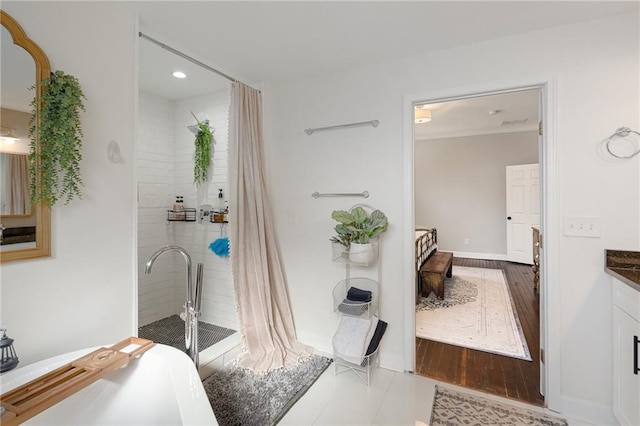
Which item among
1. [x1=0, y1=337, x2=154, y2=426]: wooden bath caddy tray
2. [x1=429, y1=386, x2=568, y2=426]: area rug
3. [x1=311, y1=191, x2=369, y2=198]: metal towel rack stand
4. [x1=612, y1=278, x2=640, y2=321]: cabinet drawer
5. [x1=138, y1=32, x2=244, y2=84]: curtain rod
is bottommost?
[x1=429, y1=386, x2=568, y2=426]: area rug

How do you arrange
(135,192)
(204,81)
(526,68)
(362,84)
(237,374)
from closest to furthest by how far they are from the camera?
(135,192) < (526,68) < (237,374) < (362,84) < (204,81)

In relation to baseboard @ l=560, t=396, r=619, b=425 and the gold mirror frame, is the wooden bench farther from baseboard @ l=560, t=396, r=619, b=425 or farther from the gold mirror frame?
the gold mirror frame

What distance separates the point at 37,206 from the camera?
1400mm

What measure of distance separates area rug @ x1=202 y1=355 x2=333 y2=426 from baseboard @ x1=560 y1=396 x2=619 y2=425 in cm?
158

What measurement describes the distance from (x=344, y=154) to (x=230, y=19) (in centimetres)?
126

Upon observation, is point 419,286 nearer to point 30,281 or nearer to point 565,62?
point 565,62

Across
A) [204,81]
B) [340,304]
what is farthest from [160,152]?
[340,304]

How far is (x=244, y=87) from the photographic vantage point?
104 inches

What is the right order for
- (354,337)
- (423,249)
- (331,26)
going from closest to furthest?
(331,26), (354,337), (423,249)

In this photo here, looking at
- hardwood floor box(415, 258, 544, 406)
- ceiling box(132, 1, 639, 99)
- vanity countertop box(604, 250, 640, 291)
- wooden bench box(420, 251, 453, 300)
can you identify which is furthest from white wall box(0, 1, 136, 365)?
wooden bench box(420, 251, 453, 300)

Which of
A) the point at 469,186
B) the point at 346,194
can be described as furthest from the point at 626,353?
the point at 469,186

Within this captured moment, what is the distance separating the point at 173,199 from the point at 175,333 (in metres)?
1.45

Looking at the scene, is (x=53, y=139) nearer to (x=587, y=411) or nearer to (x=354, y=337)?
(x=354, y=337)

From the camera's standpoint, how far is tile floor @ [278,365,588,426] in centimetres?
185
